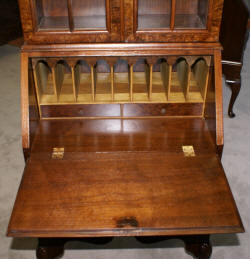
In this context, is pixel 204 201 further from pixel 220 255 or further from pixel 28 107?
pixel 28 107

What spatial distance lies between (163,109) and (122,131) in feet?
0.70

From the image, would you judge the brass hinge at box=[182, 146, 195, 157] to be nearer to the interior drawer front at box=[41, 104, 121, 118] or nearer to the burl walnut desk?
the burl walnut desk

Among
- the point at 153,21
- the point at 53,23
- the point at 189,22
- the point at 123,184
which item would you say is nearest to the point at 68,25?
the point at 53,23

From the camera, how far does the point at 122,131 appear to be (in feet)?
Result: 5.30

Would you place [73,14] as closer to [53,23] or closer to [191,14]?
[53,23]

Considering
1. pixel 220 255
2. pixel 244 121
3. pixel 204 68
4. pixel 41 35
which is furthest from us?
pixel 244 121

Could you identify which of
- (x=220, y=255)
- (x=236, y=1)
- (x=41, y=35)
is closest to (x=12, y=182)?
(x=41, y=35)

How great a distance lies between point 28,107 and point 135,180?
1.69 feet

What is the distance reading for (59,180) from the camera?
1.35m

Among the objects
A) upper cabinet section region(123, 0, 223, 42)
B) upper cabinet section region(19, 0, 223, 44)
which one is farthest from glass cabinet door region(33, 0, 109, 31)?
upper cabinet section region(123, 0, 223, 42)

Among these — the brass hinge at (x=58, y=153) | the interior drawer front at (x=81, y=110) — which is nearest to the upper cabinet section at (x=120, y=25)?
the interior drawer front at (x=81, y=110)

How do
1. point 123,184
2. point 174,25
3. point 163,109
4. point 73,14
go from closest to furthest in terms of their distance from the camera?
point 123,184, point 174,25, point 73,14, point 163,109

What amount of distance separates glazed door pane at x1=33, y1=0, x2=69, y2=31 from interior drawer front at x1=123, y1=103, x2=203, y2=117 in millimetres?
447

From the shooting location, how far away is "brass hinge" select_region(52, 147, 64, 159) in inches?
57.7
